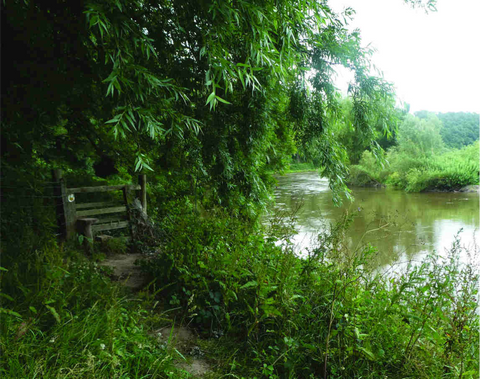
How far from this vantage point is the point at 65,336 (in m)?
2.06

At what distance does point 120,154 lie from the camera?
6996 mm

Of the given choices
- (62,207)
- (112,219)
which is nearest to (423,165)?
A: (112,219)

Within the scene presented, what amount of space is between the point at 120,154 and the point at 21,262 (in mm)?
4387

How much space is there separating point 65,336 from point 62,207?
13.1ft

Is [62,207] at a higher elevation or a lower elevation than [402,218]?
higher

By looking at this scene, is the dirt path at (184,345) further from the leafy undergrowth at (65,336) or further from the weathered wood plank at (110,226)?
the weathered wood plank at (110,226)

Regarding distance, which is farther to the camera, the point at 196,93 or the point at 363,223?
the point at 363,223

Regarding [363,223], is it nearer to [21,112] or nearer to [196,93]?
[196,93]

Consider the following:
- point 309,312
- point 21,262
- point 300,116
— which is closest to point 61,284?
point 21,262

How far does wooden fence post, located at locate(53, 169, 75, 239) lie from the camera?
551 centimetres

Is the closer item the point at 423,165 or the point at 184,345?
the point at 184,345

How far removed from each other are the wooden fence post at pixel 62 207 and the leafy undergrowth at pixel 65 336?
2.93 meters

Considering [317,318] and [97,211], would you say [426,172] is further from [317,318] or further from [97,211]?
[317,318]

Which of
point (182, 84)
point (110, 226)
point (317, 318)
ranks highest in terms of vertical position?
point (182, 84)
